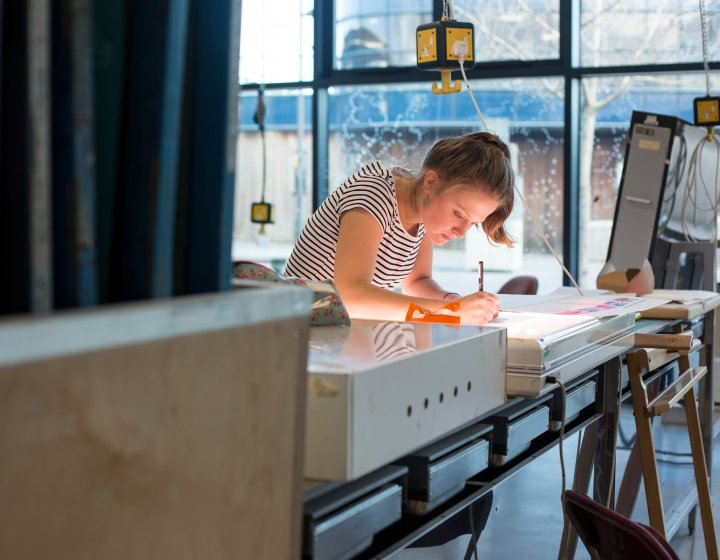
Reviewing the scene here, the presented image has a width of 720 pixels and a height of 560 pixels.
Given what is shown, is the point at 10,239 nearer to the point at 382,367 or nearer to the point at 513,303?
the point at 382,367

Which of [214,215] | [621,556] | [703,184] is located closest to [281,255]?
[703,184]

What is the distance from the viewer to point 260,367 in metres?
0.64

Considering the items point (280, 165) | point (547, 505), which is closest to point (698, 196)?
point (547, 505)

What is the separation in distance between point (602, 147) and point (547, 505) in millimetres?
3273

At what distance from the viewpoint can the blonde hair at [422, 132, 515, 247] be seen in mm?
1991

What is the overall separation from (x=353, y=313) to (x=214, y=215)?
1150 mm

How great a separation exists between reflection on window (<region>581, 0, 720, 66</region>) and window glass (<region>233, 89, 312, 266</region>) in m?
1.79

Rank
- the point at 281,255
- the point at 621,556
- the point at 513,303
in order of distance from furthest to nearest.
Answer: the point at 281,255 < the point at 513,303 < the point at 621,556

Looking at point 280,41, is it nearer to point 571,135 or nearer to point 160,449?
point 571,135

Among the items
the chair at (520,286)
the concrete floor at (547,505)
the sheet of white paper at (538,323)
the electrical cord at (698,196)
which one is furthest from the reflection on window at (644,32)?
the sheet of white paper at (538,323)

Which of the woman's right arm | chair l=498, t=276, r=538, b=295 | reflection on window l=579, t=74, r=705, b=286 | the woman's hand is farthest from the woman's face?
reflection on window l=579, t=74, r=705, b=286

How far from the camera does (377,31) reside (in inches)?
231

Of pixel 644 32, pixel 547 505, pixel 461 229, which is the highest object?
pixel 644 32

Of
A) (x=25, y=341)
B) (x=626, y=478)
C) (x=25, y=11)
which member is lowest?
(x=626, y=478)
